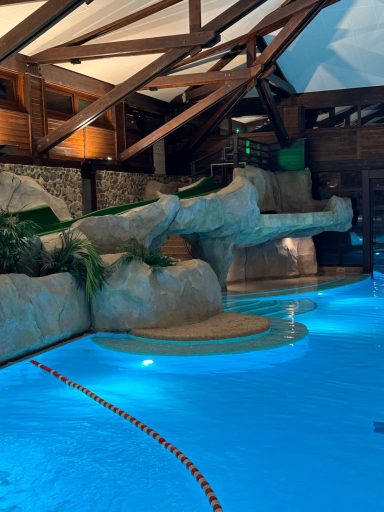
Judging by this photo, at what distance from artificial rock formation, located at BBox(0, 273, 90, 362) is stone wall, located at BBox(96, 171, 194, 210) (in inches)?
278

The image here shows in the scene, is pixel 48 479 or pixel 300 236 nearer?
pixel 48 479

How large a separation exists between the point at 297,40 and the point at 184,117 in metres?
4.10

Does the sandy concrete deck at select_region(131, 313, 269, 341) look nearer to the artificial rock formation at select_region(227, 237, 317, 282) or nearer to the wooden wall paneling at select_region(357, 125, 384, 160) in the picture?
the artificial rock formation at select_region(227, 237, 317, 282)

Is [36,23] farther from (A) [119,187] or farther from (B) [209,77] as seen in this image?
(A) [119,187]

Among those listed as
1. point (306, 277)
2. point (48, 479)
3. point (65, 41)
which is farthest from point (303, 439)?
point (306, 277)

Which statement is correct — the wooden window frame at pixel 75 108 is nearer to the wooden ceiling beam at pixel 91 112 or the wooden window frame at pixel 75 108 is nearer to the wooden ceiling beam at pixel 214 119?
the wooden ceiling beam at pixel 91 112

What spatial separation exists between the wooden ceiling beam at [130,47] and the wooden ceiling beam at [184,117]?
3526 millimetres

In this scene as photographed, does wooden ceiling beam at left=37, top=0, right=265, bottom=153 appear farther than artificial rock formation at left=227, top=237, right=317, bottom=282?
No

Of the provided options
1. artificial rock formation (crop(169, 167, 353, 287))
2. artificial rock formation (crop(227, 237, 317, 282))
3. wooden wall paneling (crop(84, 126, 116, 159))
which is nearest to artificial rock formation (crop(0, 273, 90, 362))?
artificial rock formation (crop(169, 167, 353, 287))

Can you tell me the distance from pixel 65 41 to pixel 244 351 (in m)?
8.01

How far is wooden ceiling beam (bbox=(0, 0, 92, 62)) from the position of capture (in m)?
8.30

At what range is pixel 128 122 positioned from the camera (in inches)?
694

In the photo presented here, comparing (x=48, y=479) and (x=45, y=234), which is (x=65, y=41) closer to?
(x=45, y=234)

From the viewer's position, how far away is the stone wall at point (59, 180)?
1286 centimetres
